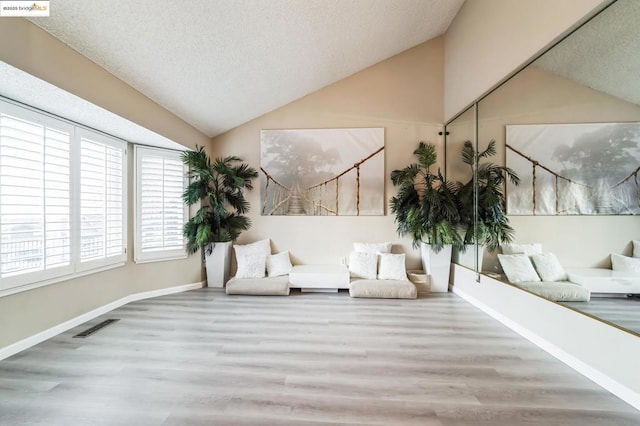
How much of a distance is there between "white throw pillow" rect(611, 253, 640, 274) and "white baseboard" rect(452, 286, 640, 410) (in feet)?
2.48

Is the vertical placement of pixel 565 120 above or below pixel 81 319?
above

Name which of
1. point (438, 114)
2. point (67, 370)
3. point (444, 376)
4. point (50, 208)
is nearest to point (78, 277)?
point (50, 208)

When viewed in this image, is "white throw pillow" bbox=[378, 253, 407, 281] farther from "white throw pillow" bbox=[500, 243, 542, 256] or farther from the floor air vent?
the floor air vent

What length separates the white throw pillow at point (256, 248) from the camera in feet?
13.0

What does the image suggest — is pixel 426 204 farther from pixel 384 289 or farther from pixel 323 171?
pixel 323 171

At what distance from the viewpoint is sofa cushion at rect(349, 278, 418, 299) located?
11.2 feet

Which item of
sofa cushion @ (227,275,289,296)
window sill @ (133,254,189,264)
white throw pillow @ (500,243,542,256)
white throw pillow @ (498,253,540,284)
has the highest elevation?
white throw pillow @ (500,243,542,256)

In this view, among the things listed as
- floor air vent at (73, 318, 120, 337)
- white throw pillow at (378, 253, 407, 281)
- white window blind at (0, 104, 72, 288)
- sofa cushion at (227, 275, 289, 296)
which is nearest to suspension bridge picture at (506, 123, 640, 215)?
white throw pillow at (378, 253, 407, 281)

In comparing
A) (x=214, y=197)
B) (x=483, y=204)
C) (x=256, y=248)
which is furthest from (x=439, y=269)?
(x=214, y=197)

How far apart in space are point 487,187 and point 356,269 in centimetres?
211

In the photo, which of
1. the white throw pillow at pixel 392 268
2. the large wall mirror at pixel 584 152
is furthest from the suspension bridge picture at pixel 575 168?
the white throw pillow at pixel 392 268

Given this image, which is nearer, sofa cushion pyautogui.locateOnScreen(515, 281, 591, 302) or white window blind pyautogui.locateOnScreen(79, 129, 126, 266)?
sofa cushion pyautogui.locateOnScreen(515, 281, 591, 302)

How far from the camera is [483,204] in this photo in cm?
309

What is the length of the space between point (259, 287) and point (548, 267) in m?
3.38
